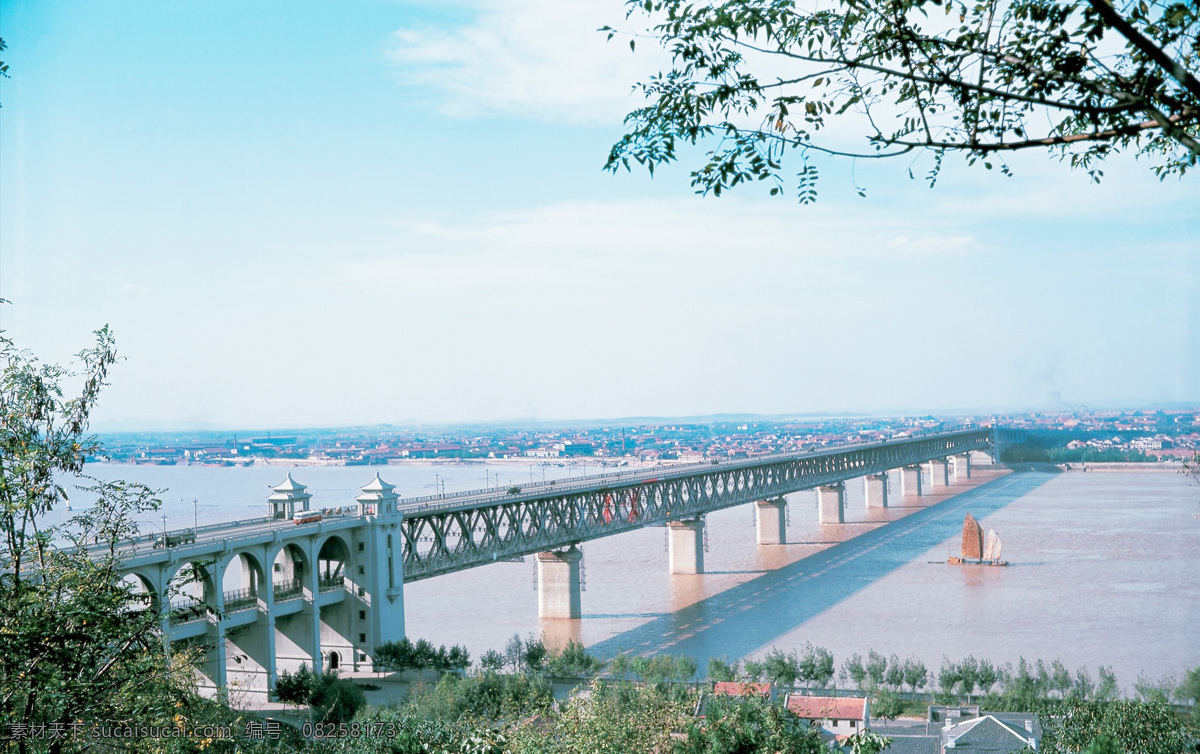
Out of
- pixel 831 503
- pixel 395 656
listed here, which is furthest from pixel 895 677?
pixel 831 503

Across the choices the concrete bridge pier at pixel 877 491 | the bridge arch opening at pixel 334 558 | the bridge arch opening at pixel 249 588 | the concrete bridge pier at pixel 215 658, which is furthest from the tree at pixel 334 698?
the concrete bridge pier at pixel 877 491

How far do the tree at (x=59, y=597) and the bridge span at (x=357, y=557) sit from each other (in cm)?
139

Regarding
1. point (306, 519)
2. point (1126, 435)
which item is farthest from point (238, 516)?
point (1126, 435)

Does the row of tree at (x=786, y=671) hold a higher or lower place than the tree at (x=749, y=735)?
lower

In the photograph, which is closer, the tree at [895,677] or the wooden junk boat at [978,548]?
the tree at [895,677]

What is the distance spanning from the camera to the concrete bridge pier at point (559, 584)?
44.4 metres

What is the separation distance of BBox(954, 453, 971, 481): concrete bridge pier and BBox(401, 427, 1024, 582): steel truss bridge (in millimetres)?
46297

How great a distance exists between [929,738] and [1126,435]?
135795 mm

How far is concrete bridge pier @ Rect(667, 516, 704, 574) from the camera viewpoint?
Result: 5597 centimetres

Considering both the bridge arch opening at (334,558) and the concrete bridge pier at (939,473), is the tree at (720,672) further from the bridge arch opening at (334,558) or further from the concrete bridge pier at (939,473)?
the concrete bridge pier at (939,473)

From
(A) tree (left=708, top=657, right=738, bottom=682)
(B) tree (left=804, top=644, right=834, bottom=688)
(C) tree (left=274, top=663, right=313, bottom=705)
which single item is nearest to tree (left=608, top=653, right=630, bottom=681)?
(A) tree (left=708, top=657, right=738, bottom=682)

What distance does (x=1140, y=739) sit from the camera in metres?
18.5

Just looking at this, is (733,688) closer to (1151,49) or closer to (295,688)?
(295,688)

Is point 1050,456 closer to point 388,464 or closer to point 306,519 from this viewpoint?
point 388,464
